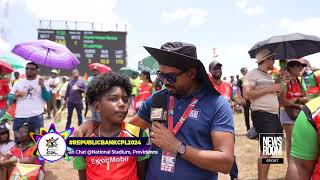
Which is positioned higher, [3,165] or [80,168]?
[80,168]

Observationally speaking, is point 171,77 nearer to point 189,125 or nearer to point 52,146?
point 189,125

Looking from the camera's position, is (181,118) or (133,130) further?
(133,130)

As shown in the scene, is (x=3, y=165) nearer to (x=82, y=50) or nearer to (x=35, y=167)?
(x=35, y=167)

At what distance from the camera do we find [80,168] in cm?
276

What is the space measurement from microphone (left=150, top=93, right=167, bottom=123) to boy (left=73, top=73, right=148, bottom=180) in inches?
11.0

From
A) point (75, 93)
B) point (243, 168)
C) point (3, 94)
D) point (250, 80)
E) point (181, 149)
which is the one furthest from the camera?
point (75, 93)

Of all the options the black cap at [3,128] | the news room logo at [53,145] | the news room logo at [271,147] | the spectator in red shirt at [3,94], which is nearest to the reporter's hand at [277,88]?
the news room logo at [271,147]

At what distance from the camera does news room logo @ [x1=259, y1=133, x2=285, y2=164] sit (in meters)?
5.67

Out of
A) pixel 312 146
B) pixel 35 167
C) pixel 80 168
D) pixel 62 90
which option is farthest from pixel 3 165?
pixel 62 90

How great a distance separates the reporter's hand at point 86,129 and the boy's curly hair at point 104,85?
0.19m

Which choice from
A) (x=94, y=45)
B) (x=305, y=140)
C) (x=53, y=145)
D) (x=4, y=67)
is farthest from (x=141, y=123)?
(x=94, y=45)

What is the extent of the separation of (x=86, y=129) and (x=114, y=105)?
258 millimetres

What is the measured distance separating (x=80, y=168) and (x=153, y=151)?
59 cm

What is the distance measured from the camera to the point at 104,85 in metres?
2.88
